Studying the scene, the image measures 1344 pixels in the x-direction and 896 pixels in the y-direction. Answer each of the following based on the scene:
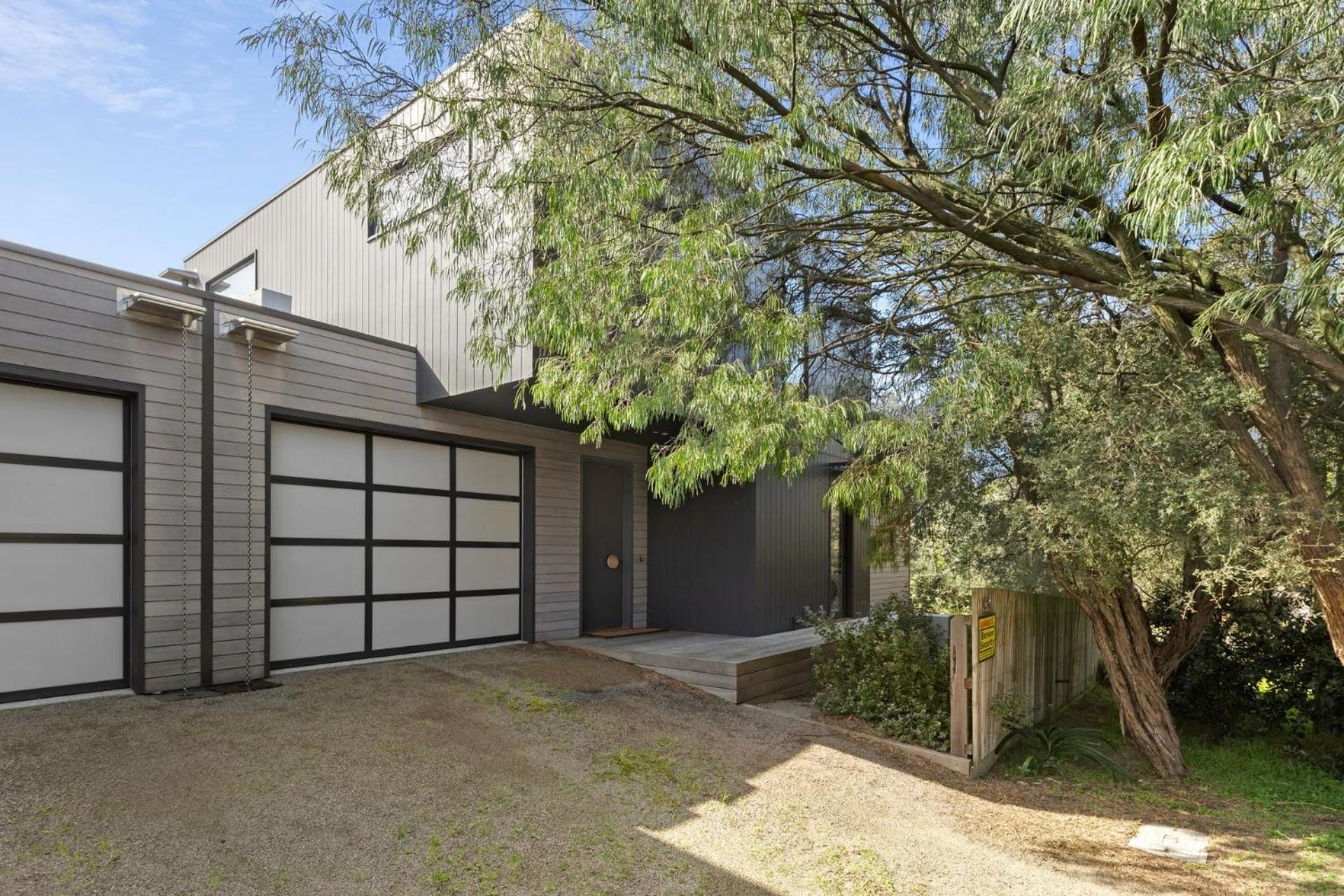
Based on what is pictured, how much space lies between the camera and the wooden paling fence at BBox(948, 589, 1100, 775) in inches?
238

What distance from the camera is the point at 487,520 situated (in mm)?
8750

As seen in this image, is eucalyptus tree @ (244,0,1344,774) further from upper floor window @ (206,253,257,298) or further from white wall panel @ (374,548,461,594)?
upper floor window @ (206,253,257,298)

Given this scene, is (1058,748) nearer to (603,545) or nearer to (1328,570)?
(1328,570)

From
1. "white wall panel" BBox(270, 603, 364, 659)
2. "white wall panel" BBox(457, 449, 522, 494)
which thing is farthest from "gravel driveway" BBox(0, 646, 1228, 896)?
"white wall panel" BBox(457, 449, 522, 494)

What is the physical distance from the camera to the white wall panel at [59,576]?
5.36 meters

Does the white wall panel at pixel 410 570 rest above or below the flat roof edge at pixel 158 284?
below

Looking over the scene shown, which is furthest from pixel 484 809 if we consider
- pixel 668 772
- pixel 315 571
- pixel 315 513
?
pixel 315 513

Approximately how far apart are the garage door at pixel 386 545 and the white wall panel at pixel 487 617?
11 millimetres

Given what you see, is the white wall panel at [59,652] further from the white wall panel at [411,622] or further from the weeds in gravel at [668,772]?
the weeds in gravel at [668,772]

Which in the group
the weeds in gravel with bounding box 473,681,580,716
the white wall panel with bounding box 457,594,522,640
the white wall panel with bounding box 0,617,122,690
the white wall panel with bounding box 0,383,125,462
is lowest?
the weeds in gravel with bounding box 473,681,580,716

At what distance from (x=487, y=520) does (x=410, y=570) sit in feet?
3.48

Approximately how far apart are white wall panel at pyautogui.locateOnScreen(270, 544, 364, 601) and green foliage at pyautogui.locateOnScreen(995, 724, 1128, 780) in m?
5.84

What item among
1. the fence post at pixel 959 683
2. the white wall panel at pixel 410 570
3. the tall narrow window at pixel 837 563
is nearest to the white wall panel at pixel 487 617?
the white wall panel at pixel 410 570

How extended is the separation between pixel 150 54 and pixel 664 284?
499 centimetres
